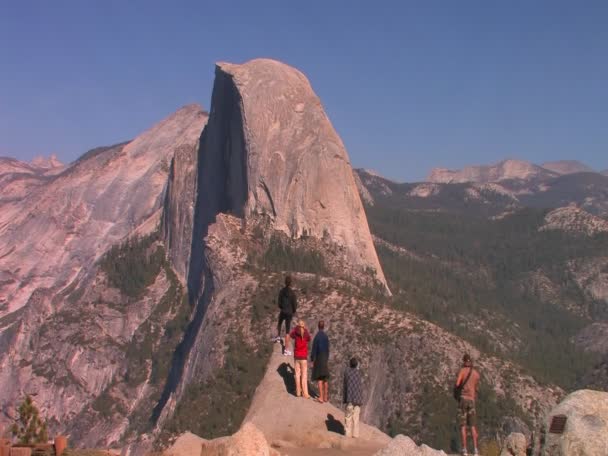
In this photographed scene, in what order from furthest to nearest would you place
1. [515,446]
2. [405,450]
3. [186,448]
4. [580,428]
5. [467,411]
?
[467,411] < [186,448] < [515,446] < [405,450] < [580,428]

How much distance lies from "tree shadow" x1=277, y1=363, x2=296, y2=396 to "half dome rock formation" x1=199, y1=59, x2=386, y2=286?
7966 centimetres

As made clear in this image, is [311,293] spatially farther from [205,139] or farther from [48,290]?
[48,290]

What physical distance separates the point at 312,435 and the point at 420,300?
9914 centimetres

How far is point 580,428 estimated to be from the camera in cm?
1966

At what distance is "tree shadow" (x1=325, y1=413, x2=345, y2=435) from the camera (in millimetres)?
27641

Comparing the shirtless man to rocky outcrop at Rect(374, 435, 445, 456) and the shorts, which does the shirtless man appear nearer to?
the shorts

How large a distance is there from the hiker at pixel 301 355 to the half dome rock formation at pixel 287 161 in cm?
8134

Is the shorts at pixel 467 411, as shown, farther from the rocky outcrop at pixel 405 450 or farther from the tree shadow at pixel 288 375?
the tree shadow at pixel 288 375

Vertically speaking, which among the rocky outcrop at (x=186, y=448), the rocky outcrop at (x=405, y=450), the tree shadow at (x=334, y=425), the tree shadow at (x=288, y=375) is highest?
the tree shadow at (x=288, y=375)

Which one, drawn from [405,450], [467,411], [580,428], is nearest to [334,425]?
[467,411]

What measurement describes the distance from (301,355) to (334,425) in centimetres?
216

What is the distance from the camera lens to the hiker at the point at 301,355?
2855cm

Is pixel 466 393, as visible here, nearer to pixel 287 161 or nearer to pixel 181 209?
pixel 287 161

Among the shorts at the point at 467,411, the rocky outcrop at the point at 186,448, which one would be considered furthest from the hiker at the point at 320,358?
the rocky outcrop at the point at 186,448
